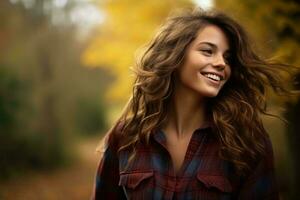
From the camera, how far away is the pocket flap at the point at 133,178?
269 centimetres

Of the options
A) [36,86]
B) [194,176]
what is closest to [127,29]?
[36,86]

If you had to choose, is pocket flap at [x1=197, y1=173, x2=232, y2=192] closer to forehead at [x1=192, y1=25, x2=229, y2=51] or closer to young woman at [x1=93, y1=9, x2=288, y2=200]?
young woman at [x1=93, y1=9, x2=288, y2=200]

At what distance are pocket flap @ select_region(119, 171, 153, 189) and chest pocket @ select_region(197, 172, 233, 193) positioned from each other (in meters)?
0.30

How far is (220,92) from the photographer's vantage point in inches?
116

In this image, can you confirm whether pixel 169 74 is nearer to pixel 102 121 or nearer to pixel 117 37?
pixel 117 37

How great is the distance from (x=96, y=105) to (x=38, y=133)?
4643 millimetres

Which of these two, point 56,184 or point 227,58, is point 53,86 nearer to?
point 56,184

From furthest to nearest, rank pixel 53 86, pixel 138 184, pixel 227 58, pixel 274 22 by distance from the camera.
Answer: pixel 53 86 → pixel 274 22 → pixel 227 58 → pixel 138 184

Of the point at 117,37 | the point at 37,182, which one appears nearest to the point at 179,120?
the point at 117,37

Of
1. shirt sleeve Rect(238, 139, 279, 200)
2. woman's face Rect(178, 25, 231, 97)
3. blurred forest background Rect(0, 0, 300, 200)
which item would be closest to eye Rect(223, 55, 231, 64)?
woman's face Rect(178, 25, 231, 97)

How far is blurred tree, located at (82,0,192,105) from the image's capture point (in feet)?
26.2

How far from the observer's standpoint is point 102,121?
18.7 m

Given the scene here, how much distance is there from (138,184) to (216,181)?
1.47ft

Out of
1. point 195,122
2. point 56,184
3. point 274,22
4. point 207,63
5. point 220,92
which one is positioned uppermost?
point 274,22
